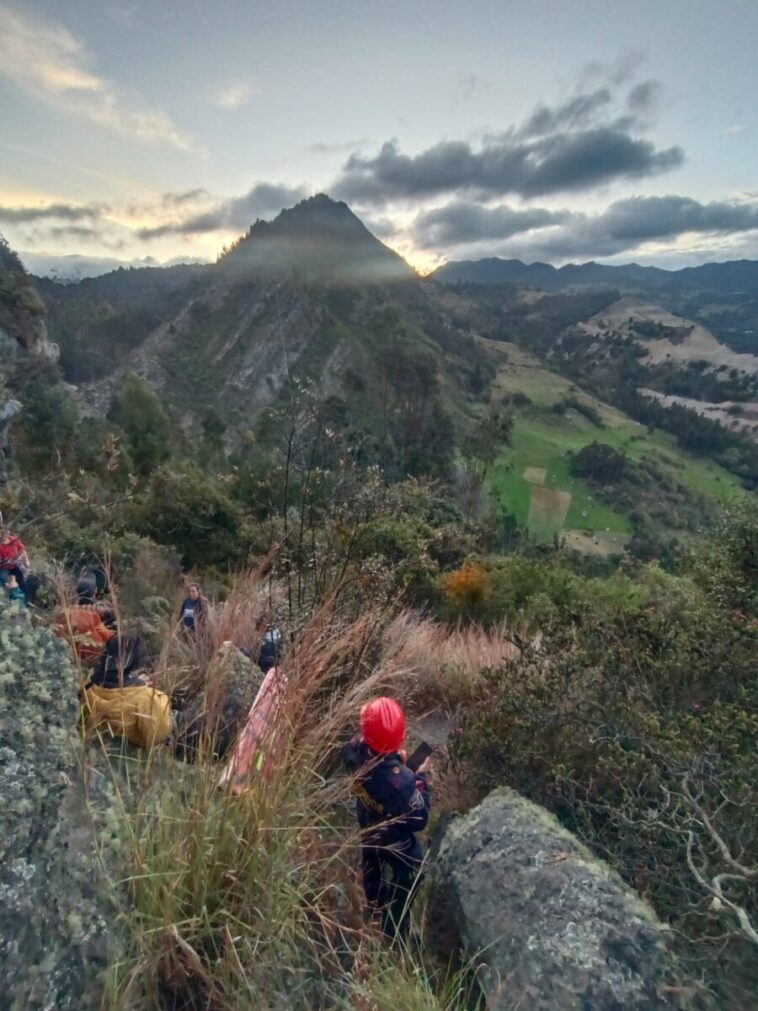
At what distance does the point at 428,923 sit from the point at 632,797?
1070mm

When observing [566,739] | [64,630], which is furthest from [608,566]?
[64,630]

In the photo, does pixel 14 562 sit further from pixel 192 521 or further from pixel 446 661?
pixel 192 521

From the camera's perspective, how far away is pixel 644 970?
199 cm

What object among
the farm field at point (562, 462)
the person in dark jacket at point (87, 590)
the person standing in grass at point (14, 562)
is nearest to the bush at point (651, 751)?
the person in dark jacket at point (87, 590)

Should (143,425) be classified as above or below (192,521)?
below

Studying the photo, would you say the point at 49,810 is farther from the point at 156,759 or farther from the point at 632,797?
the point at 632,797

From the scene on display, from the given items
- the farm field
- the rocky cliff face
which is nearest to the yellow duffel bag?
the rocky cliff face

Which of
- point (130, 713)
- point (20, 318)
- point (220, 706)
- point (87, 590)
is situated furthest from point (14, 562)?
point (20, 318)

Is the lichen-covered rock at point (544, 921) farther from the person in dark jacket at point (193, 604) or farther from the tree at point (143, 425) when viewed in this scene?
the tree at point (143, 425)

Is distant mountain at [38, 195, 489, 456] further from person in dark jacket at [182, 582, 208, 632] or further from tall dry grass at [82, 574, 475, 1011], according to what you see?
tall dry grass at [82, 574, 475, 1011]

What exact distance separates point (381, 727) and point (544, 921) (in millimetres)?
904

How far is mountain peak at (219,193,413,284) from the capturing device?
351 ft

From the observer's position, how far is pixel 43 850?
138 cm

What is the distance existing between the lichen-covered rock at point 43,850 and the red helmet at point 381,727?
123 cm
